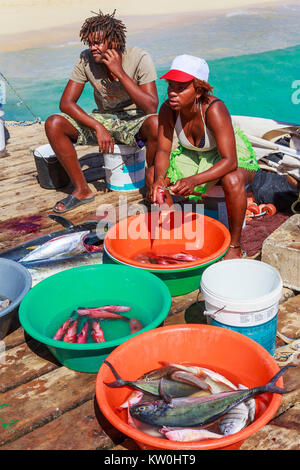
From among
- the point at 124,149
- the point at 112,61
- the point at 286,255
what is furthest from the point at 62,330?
the point at 112,61

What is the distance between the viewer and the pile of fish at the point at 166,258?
309 cm

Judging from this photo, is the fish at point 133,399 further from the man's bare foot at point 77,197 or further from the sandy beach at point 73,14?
the sandy beach at point 73,14

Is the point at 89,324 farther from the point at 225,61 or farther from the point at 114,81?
Answer: the point at 225,61

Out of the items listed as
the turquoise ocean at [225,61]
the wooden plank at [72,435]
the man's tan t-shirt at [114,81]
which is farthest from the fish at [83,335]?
the turquoise ocean at [225,61]

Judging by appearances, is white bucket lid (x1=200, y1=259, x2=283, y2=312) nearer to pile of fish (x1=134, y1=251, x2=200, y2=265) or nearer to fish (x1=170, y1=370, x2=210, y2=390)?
fish (x1=170, y1=370, x2=210, y2=390)

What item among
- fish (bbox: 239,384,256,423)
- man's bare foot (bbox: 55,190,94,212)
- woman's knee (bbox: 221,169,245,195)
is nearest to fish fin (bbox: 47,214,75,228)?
man's bare foot (bbox: 55,190,94,212)

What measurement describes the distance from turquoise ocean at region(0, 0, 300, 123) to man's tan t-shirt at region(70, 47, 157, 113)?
12.3 metres

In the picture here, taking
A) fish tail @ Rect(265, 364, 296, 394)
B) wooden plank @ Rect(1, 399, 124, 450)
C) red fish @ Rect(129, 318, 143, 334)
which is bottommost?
wooden plank @ Rect(1, 399, 124, 450)

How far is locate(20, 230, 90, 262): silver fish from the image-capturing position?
10.9ft

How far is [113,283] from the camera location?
2881mm

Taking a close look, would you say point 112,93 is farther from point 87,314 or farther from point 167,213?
point 87,314

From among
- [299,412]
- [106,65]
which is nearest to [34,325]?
[299,412]

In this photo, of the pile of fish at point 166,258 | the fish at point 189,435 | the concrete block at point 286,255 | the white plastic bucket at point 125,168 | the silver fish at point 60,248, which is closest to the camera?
the fish at point 189,435

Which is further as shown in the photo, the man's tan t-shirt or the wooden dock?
the man's tan t-shirt
